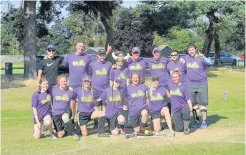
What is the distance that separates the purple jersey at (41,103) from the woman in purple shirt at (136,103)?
68.6 inches

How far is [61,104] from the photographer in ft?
30.5

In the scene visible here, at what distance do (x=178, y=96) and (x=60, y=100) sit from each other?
258cm

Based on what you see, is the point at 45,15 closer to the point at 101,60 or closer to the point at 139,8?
the point at 139,8

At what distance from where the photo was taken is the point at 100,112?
31.2 feet

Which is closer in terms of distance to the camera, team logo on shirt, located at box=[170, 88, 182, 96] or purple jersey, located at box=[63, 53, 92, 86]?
team logo on shirt, located at box=[170, 88, 182, 96]

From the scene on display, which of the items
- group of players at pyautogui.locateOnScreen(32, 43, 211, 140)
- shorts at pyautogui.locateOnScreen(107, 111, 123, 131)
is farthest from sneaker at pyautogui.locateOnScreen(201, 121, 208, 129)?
shorts at pyautogui.locateOnScreen(107, 111, 123, 131)

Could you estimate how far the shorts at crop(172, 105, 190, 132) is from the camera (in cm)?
964

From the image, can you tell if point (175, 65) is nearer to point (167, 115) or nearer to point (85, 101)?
point (167, 115)

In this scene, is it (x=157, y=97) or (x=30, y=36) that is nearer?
(x=157, y=97)

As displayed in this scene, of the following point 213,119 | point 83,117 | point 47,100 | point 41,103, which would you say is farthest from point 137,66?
point 213,119

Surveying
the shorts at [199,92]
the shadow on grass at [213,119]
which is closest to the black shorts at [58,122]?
the shorts at [199,92]

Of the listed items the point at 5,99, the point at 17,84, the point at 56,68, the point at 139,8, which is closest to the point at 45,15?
the point at 17,84

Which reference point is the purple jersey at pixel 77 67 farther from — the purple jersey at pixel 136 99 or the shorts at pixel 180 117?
the shorts at pixel 180 117

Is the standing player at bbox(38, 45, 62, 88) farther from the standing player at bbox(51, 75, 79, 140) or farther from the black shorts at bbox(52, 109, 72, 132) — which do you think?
the black shorts at bbox(52, 109, 72, 132)
